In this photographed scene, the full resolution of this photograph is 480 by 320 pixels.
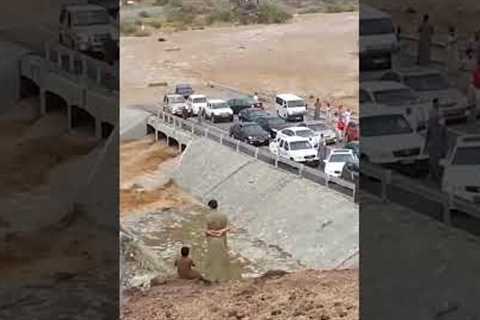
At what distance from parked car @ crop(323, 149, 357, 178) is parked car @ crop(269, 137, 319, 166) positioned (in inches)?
15.6

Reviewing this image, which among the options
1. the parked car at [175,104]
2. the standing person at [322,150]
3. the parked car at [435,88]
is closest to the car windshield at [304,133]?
the standing person at [322,150]

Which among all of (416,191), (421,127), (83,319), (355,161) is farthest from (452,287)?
(421,127)

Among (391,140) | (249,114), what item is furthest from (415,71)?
(391,140)

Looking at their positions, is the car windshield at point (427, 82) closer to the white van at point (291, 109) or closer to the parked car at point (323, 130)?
the parked car at point (323, 130)

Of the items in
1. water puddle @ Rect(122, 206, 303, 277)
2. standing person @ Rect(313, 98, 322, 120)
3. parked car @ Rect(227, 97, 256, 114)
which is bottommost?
water puddle @ Rect(122, 206, 303, 277)

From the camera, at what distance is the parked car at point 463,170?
5831mm

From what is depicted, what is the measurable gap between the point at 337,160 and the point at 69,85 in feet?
9.62

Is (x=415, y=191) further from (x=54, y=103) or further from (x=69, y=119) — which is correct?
(x=54, y=103)

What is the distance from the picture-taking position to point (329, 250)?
260 inches

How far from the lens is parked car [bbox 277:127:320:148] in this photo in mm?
8500

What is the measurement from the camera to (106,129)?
29.1 feet

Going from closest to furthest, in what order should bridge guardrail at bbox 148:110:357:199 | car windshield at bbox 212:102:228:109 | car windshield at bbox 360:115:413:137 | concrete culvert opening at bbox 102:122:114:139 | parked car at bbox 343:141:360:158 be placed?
bridge guardrail at bbox 148:110:357:199, car windshield at bbox 360:115:413:137, parked car at bbox 343:141:360:158, concrete culvert opening at bbox 102:122:114:139, car windshield at bbox 212:102:228:109

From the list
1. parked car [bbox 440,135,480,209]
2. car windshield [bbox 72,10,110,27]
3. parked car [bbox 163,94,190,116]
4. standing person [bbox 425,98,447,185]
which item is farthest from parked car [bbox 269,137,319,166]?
car windshield [bbox 72,10,110,27]

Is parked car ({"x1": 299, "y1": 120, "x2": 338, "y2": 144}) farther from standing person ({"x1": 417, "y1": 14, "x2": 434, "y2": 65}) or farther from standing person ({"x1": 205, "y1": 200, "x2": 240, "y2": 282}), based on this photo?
standing person ({"x1": 205, "y1": 200, "x2": 240, "y2": 282})
